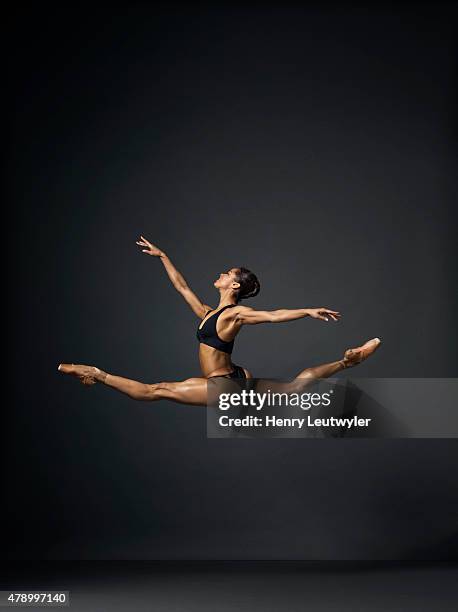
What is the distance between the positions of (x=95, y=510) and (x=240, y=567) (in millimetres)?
1356

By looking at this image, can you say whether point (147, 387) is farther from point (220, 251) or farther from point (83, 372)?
point (220, 251)

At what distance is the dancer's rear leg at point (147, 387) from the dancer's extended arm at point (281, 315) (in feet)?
1.44

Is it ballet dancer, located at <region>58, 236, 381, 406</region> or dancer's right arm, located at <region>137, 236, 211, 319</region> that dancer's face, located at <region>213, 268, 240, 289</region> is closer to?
ballet dancer, located at <region>58, 236, 381, 406</region>

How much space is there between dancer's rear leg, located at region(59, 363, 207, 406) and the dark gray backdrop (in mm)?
2454

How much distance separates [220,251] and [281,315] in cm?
292

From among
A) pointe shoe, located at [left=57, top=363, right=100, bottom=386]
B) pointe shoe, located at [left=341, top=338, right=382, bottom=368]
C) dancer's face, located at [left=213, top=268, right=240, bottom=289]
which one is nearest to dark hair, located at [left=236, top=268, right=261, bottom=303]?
dancer's face, located at [left=213, top=268, right=240, bottom=289]

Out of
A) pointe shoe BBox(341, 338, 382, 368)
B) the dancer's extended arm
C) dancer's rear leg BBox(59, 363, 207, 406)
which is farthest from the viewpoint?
dancer's rear leg BBox(59, 363, 207, 406)

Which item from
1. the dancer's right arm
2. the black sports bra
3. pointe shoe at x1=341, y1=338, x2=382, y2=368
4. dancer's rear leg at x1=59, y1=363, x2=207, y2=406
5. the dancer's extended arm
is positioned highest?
the dancer's right arm

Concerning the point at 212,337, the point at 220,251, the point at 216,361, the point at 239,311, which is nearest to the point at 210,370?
the point at 216,361

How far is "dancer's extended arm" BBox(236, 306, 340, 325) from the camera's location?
15.2 ft

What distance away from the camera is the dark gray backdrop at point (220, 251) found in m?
7.42

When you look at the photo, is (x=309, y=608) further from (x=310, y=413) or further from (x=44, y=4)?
(x=44, y=4)

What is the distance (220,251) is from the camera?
766cm

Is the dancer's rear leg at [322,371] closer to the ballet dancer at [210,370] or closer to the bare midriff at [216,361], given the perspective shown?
the ballet dancer at [210,370]
